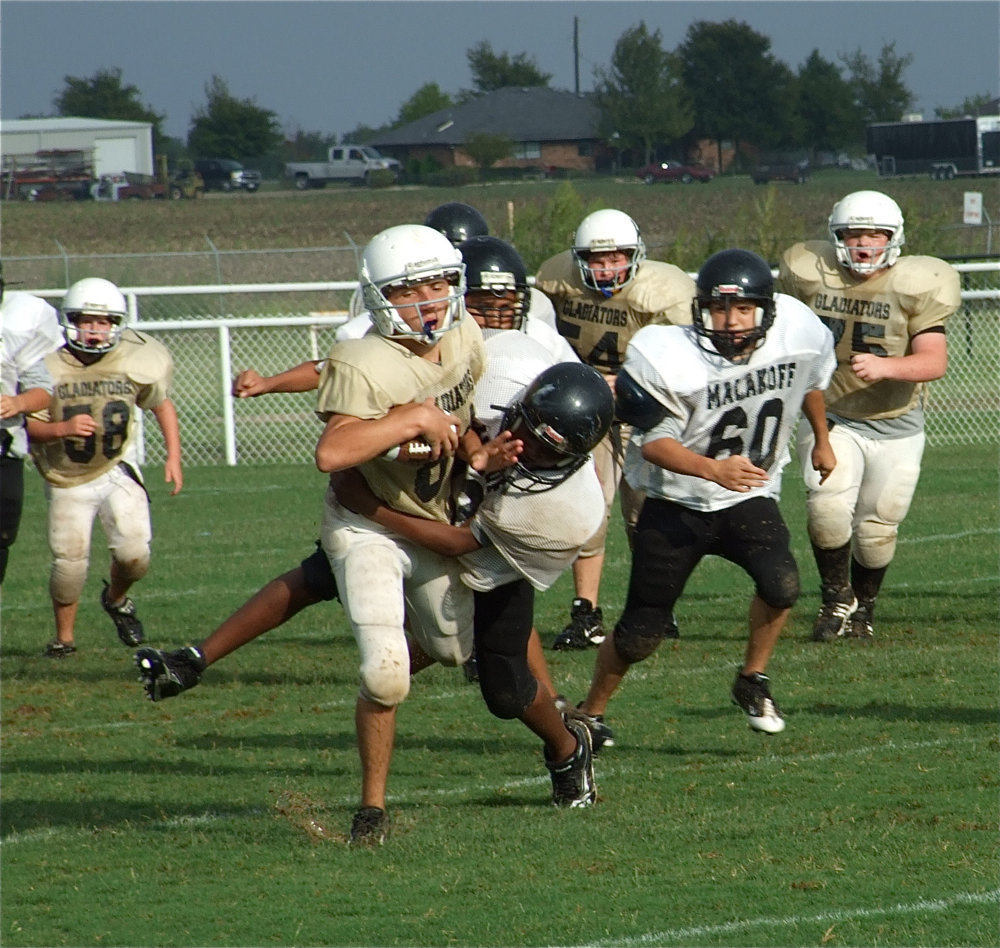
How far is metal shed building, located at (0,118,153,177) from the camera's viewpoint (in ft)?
197

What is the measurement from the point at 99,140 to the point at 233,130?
1016 centimetres

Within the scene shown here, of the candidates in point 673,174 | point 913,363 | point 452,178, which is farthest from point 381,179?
point 913,363

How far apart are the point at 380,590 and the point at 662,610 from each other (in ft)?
3.75

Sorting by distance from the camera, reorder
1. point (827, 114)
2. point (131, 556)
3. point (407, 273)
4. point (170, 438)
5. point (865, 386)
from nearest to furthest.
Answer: point (407, 273) < point (865, 386) < point (131, 556) < point (170, 438) < point (827, 114)

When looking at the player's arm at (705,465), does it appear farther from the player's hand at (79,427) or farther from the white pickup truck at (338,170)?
the white pickup truck at (338,170)

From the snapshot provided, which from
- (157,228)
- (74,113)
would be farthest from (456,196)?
(74,113)

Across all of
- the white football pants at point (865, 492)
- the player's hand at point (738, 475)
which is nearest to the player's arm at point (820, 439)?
Result: the player's hand at point (738, 475)

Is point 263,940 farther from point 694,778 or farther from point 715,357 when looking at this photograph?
point 715,357

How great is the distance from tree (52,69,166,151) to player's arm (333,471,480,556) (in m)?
71.6

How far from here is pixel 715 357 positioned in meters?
5.13

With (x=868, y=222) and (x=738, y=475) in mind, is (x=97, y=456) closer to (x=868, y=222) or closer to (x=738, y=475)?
(x=868, y=222)

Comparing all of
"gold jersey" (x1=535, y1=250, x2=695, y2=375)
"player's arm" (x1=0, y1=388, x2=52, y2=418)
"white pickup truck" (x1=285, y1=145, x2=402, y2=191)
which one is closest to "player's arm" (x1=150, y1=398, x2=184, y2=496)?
"player's arm" (x1=0, y1=388, x2=52, y2=418)

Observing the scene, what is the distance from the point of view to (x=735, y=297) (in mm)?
5074

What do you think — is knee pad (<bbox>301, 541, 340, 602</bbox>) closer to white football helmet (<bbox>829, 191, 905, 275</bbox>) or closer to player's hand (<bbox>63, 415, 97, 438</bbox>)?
player's hand (<bbox>63, 415, 97, 438</bbox>)
